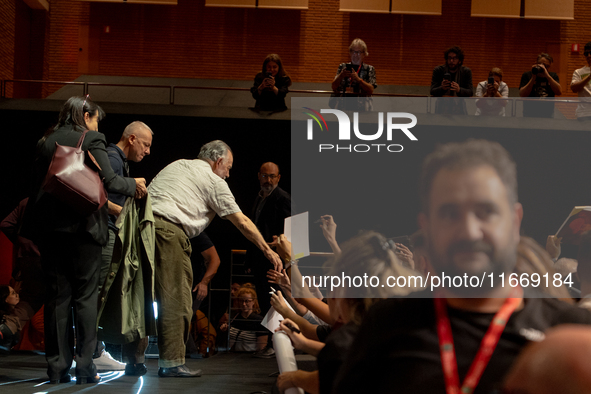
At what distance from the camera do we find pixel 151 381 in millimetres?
2826

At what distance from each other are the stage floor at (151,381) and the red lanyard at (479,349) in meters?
1.90

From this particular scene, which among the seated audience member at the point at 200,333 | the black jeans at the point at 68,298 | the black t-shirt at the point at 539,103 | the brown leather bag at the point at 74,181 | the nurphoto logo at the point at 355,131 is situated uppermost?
the black t-shirt at the point at 539,103

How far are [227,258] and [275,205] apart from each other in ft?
12.1

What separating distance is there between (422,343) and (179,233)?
2.47 metres

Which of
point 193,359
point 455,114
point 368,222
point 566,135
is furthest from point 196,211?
point 566,135

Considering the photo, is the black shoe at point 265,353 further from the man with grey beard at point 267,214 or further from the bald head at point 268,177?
the bald head at point 268,177

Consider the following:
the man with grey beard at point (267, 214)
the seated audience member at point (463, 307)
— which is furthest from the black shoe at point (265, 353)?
the seated audience member at point (463, 307)

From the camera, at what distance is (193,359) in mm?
4090

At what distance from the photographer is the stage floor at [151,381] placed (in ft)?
8.25

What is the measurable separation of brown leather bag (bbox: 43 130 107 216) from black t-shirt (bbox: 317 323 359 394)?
177 centimetres

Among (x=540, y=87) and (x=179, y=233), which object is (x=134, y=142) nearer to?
(x=179, y=233)

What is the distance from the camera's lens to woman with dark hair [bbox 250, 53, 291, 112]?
6629 millimetres

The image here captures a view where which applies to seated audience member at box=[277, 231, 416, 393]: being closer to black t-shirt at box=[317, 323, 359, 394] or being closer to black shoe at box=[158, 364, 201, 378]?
black t-shirt at box=[317, 323, 359, 394]

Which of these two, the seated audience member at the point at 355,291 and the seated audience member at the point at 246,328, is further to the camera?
the seated audience member at the point at 246,328
